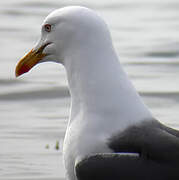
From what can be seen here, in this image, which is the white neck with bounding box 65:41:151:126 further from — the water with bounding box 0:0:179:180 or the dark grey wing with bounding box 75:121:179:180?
the water with bounding box 0:0:179:180

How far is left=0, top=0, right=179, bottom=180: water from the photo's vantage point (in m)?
→ 7.37

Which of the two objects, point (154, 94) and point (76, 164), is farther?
point (154, 94)

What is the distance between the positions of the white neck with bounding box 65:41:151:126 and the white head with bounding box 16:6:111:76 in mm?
42

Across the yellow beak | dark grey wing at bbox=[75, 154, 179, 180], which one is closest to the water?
the yellow beak

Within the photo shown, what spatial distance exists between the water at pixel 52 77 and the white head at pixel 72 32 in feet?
5.16

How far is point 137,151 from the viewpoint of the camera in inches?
196

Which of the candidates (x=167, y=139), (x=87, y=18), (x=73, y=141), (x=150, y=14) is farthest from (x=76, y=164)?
(x=150, y=14)

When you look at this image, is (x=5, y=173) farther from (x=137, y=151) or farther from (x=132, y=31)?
(x=132, y=31)

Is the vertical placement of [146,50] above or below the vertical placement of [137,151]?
below

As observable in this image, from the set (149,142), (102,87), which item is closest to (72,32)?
(102,87)

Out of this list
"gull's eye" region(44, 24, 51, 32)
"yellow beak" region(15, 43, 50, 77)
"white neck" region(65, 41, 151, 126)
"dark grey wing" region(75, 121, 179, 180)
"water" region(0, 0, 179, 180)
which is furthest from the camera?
"water" region(0, 0, 179, 180)

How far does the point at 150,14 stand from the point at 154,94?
4422 millimetres

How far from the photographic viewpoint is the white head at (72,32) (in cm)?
531

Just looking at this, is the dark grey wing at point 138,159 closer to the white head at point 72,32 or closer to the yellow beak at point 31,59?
the white head at point 72,32
